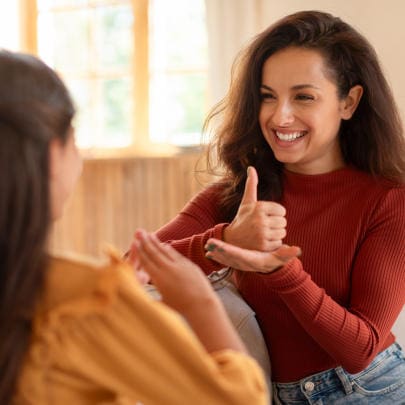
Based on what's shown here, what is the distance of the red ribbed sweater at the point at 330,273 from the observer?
4.69 ft

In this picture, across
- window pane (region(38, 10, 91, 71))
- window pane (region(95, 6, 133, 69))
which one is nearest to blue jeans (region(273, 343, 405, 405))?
window pane (region(95, 6, 133, 69))

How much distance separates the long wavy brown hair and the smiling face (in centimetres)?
3

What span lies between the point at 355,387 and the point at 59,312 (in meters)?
0.97

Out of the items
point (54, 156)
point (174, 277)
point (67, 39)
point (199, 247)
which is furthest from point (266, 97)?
point (67, 39)

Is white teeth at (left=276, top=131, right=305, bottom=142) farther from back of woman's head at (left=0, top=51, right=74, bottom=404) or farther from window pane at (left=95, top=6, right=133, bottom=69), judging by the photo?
window pane at (left=95, top=6, right=133, bottom=69)

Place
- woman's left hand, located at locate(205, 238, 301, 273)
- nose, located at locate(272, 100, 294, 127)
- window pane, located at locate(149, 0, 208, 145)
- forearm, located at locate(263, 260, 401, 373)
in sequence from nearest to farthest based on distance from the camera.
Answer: woman's left hand, located at locate(205, 238, 301, 273), forearm, located at locate(263, 260, 401, 373), nose, located at locate(272, 100, 294, 127), window pane, located at locate(149, 0, 208, 145)

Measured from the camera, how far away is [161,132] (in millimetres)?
4031

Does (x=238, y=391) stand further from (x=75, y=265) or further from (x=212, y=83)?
(x=212, y=83)

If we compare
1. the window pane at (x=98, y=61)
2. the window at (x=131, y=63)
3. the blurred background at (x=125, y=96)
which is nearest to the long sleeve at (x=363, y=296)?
the blurred background at (x=125, y=96)

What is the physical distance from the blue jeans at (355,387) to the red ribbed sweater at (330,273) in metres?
0.03

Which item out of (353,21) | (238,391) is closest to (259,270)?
(238,391)

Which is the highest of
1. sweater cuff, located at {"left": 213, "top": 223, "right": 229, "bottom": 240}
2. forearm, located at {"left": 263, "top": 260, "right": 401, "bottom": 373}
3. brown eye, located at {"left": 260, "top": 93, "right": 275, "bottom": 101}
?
brown eye, located at {"left": 260, "top": 93, "right": 275, "bottom": 101}

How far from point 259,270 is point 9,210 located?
2.18ft

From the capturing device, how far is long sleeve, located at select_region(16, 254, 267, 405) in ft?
2.49
